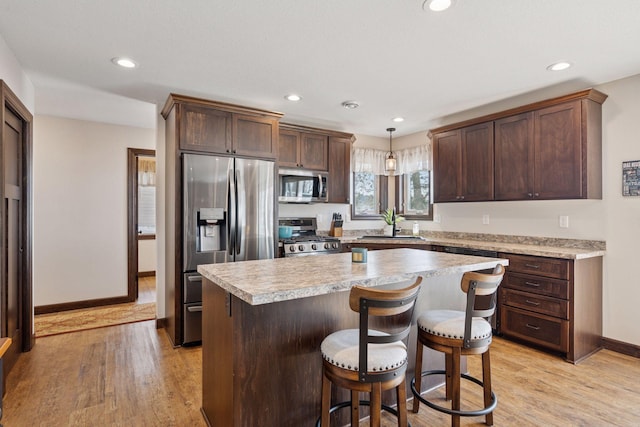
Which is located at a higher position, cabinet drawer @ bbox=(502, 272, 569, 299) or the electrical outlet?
the electrical outlet

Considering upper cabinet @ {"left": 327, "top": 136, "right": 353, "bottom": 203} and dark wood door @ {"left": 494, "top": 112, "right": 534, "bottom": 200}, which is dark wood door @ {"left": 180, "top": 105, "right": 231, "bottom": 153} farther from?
dark wood door @ {"left": 494, "top": 112, "right": 534, "bottom": 200}

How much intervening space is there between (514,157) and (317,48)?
2.40m

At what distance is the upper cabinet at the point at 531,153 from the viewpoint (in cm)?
316

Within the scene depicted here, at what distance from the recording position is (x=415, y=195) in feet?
17.7

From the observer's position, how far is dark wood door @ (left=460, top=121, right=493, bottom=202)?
3.89m

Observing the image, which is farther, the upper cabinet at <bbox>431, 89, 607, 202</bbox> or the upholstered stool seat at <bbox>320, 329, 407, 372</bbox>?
the upper cabinet at <bbox>431, 89, 607, 202</bbox>

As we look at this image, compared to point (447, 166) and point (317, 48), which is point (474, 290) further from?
point (447, 166)

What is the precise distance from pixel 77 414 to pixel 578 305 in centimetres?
391

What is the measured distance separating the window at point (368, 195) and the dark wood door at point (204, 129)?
7.95 ft

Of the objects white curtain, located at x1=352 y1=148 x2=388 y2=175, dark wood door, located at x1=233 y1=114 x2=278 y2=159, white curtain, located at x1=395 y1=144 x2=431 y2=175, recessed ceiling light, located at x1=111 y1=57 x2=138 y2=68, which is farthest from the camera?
white curtain, located at x1=352 y1=148 x2=388 y2=175

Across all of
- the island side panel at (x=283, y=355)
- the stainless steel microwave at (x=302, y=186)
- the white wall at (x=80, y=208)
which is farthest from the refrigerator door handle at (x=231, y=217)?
the white wall at (x=80, y=208)

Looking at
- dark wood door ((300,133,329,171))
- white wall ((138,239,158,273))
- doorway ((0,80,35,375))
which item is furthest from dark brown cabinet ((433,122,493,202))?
white wall ((138,239,158,273))

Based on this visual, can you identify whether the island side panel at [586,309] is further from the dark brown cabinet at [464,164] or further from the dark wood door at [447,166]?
the dark wood door at [447,166]

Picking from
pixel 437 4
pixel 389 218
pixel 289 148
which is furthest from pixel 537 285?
pixel 289 148
